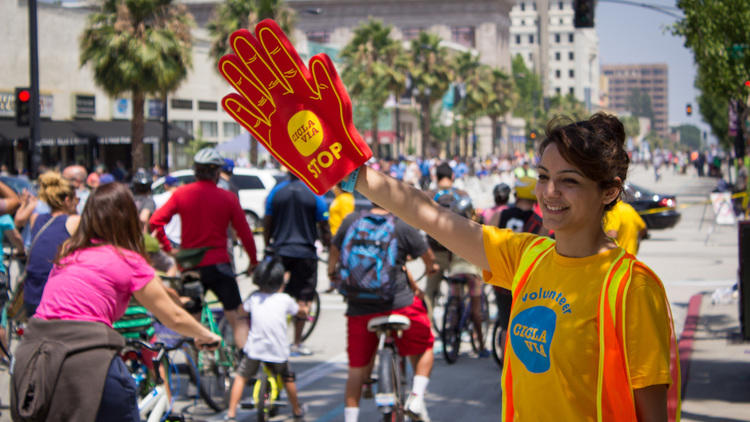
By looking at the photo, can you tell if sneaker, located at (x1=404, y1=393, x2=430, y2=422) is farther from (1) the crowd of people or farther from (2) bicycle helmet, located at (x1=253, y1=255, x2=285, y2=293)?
(2) bicycle helmet, located at (x1=253, y1=255, x2=285, y2=293)

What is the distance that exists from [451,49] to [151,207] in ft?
280

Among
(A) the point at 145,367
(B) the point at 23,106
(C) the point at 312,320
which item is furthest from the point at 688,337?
(B) the point at 23,106

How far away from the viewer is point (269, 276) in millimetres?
6848

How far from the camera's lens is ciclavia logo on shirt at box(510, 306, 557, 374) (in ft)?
8.43

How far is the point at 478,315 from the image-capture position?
370 inches

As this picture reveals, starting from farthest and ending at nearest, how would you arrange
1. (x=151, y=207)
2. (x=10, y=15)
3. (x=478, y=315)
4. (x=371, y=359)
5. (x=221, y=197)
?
(x=10, y=15) < (x=151, y=207) < (x=478, y=315) < (x=221, y=197) < (x=371, y=359)

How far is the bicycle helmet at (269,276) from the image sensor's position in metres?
6.85

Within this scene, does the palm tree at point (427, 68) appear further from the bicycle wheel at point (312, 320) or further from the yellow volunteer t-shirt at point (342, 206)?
the bicycle wheel at point (312, 320)


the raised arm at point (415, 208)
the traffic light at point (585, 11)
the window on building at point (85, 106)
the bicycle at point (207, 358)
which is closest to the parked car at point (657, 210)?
the traffic light at point (585, 11)

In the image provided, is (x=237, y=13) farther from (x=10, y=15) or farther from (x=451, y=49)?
(x=451, y=49)

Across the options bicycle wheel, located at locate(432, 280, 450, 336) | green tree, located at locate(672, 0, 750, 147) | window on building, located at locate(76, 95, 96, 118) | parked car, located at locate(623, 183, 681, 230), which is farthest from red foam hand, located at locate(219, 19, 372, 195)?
window on building, located at locate(76, 95, 96, 118)

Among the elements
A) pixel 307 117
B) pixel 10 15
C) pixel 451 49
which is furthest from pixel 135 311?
pixel 451 49

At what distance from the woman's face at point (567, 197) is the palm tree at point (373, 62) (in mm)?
53997

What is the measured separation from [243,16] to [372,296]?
3713 centimetres
